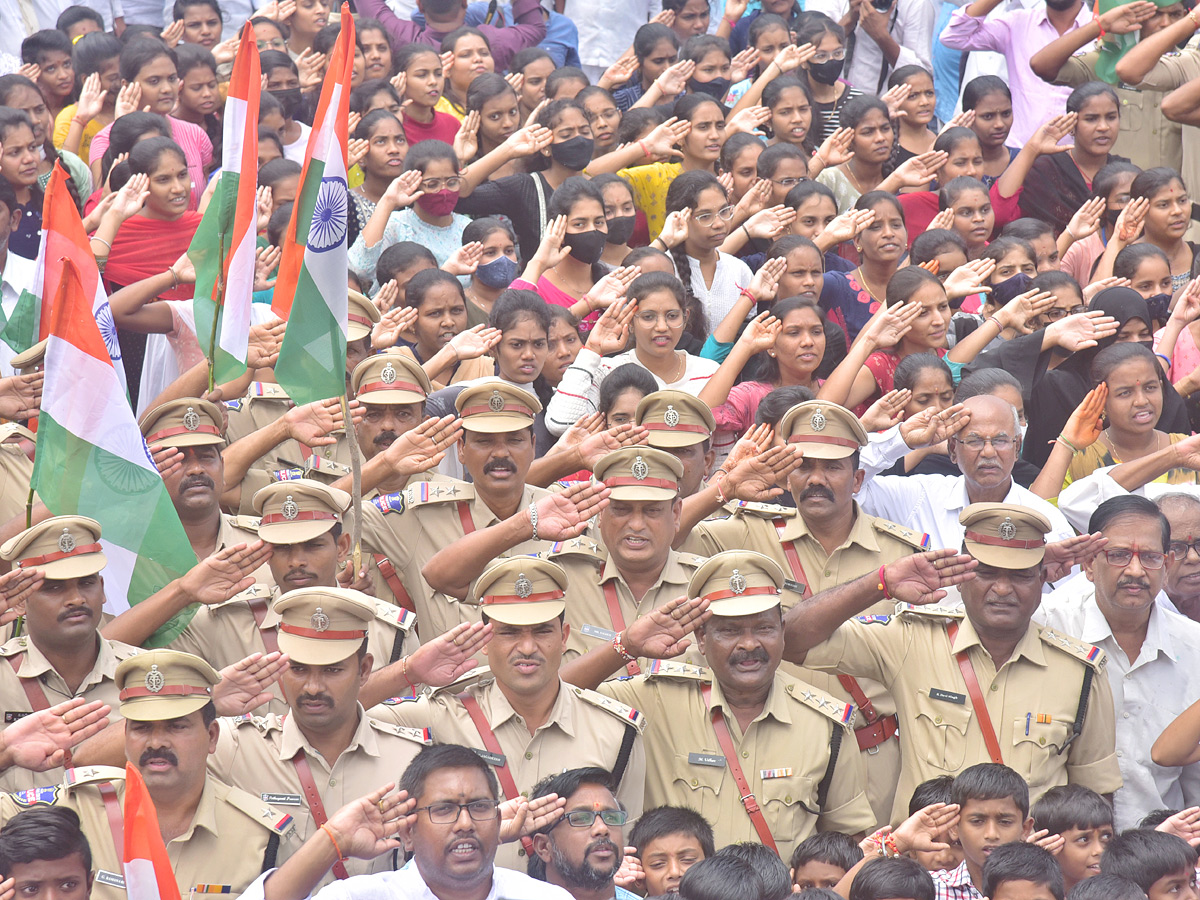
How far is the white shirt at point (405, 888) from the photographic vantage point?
185 inches

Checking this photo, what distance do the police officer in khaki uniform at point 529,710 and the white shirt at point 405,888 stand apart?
0.67 meters

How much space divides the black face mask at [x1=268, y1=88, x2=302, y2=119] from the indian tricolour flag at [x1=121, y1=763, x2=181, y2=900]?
22.1 ft

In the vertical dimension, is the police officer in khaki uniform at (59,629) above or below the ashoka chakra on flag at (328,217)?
below

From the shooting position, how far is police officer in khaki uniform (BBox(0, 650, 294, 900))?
5.07 meters

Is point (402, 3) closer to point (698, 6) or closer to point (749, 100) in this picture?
point (698, 6)

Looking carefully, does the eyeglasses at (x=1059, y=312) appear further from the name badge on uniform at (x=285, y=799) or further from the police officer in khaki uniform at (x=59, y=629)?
the police officer in khaki uniform at (x=59, y=629)

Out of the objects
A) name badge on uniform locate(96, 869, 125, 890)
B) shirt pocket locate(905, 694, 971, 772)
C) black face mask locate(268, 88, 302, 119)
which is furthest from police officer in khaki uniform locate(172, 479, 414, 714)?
black face mask locate(268, 88, 302, 119)

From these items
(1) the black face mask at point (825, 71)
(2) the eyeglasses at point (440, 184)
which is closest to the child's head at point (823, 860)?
(2) the eyeglasses at point (440, 184)

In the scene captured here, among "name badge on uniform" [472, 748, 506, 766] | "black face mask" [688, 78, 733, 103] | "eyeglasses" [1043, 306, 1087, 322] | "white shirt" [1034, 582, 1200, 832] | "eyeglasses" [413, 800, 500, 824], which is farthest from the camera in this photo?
"black face mask" [688, 78, 733, 103]

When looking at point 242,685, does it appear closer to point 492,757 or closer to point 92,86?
point 492,757

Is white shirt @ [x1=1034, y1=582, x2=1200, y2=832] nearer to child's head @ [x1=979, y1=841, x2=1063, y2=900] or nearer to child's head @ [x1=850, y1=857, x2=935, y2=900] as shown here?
child's head @ [x1=979, y1=841, x2=1063, y2=900]

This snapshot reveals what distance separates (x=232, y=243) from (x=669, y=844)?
2.82 m

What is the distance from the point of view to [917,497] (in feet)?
23.2

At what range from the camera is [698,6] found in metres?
12.6
